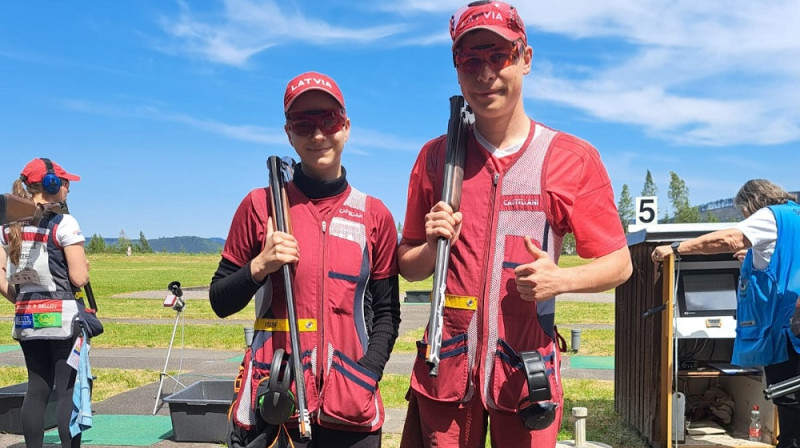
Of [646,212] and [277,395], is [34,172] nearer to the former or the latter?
[277,395]

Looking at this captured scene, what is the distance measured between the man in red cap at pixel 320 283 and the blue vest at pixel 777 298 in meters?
3.16

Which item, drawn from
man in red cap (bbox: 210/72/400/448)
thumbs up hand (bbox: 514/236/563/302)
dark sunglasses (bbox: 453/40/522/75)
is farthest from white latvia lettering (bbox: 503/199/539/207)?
man in red cap (bbox: 210/72/400/448)

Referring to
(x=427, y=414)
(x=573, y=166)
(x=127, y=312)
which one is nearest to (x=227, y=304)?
(x=427, y=414)

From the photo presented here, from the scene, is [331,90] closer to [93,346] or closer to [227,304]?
[227,304]

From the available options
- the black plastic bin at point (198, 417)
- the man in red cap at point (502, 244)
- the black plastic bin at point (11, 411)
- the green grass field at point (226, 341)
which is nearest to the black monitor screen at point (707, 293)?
the green grass field at point (226, 341)

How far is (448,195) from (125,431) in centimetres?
581

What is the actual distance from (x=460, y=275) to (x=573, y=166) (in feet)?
1.75

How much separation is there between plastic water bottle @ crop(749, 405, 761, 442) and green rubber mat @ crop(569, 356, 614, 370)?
3832 millimetres

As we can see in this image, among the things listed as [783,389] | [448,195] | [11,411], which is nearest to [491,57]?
Answer: [448,195]

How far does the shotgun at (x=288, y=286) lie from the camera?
7.73 ft

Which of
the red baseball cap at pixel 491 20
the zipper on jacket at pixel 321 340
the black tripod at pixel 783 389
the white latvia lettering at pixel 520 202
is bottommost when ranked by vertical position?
the black tripod at pixel 783 389

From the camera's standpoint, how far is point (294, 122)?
102 inches

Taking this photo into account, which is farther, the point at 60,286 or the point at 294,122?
the point at 60,286

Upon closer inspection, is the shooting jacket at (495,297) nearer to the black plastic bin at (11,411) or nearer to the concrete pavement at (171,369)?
the concrete pavement at (171,369)
